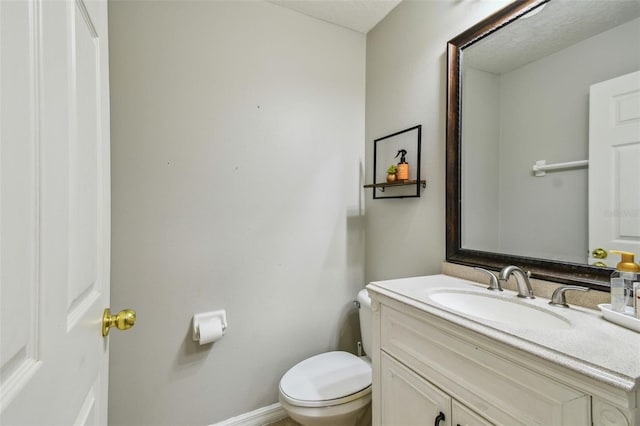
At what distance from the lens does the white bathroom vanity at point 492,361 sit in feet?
1.75

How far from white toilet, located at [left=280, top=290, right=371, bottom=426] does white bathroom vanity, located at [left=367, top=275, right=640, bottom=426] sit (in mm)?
182

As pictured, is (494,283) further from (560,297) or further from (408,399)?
(408,399)

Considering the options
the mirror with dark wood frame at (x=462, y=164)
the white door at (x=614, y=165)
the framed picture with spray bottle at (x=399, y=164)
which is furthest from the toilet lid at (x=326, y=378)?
the white door at (x=614, y=165)

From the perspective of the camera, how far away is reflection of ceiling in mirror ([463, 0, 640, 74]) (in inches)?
33.8

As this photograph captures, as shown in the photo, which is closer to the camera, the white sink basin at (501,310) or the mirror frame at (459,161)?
the white sink basin at (501,310)

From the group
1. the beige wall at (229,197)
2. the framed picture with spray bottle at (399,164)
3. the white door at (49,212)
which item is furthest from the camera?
the framed picture with spray bottle at (399,164)

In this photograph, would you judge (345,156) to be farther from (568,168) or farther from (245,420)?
(245,420)

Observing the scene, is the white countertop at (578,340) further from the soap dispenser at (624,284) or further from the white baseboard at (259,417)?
the white baseboard at (259,417)

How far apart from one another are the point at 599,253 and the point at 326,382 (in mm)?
1190

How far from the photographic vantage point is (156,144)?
133 cm

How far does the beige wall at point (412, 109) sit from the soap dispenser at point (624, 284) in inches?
24.6

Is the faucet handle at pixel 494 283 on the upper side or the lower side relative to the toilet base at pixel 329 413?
upper

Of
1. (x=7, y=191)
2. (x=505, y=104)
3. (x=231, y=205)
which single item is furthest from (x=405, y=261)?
(x=7, y=191)

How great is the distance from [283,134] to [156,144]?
66cm
